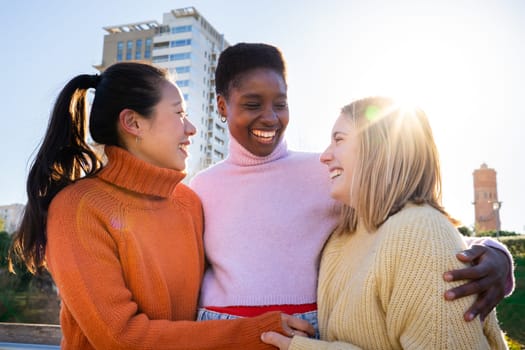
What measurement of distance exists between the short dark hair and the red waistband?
94cm

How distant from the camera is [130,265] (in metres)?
1.72

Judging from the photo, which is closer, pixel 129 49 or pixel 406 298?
pixel 406 298

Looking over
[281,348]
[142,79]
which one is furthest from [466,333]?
[142,79]

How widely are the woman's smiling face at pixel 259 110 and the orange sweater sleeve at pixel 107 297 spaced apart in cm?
65

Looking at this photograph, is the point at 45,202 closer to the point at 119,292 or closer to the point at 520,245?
the point at 119,292

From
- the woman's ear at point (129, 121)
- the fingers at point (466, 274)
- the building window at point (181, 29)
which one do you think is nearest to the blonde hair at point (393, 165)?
the fingers at point (466, 274)

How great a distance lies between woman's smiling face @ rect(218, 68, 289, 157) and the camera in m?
2.08

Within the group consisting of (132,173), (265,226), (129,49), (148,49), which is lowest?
(265,226)

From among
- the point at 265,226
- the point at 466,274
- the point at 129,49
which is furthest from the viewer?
the point at 129,49

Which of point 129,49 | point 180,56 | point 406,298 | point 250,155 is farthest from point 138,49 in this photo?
point 406,298

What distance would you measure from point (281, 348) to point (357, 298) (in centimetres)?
31

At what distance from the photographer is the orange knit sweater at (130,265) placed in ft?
5.14

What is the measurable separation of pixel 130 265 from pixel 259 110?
32.7 inches

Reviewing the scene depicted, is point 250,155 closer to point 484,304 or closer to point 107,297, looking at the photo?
point 107,297
